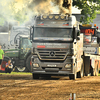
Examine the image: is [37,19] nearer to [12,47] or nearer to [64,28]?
[64,28]

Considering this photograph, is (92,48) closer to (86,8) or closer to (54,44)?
(54,44)

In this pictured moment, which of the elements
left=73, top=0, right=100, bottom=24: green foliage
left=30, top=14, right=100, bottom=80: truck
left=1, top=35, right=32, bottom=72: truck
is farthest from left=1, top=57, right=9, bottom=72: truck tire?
left=73, top=0, right=100, bottom=24: green foliage

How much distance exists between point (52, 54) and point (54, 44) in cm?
58

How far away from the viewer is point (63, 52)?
18875mm

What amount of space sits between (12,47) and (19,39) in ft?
4.79

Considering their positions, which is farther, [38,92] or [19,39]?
[19,39]

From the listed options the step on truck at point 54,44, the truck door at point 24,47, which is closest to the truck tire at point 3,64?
the truck door at point 24,47

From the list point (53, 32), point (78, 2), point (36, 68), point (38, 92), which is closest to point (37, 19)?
point (53, 32)

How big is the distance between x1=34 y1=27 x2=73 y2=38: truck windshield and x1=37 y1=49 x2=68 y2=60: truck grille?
757 millimetres

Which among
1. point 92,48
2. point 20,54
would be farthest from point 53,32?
point 92,48

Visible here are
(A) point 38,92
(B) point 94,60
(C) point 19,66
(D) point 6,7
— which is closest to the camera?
(A) point 38,92

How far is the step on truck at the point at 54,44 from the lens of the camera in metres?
18.8

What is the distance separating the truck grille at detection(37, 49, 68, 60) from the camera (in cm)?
1886

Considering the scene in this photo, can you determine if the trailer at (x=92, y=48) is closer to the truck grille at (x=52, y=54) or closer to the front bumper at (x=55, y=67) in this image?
the front bumper at (x=55, y=67)
